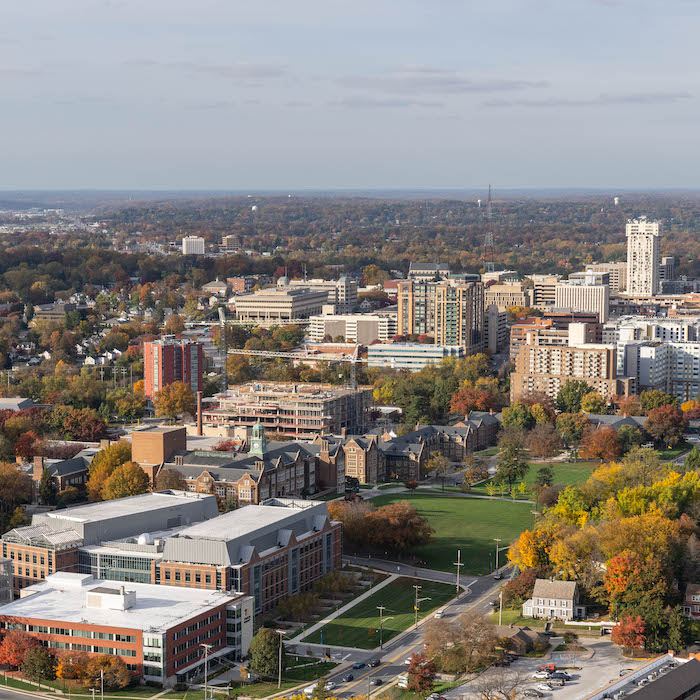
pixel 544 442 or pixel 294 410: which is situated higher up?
pixel 294 410

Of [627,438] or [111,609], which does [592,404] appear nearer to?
[627,438]

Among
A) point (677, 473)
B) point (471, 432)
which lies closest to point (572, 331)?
point (471, 432)

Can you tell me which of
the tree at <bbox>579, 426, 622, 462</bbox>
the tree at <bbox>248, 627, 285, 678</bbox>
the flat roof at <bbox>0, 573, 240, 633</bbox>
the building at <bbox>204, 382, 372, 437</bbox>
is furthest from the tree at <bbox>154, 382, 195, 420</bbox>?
the tree at <bbox>248, 627, 285, 678</bbox>

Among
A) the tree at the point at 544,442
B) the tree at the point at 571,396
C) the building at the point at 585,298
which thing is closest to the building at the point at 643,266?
the building at the point at 585,298

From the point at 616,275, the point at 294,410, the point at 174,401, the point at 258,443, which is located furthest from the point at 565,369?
the point at 616,275

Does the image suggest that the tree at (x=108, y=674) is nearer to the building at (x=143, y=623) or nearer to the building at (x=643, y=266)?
the building at (x=143, y=623)

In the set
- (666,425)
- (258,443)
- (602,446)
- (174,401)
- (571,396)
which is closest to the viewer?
(258,443)

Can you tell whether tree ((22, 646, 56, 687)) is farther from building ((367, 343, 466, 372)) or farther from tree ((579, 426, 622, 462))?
building ((367, 343, 466, 372))
